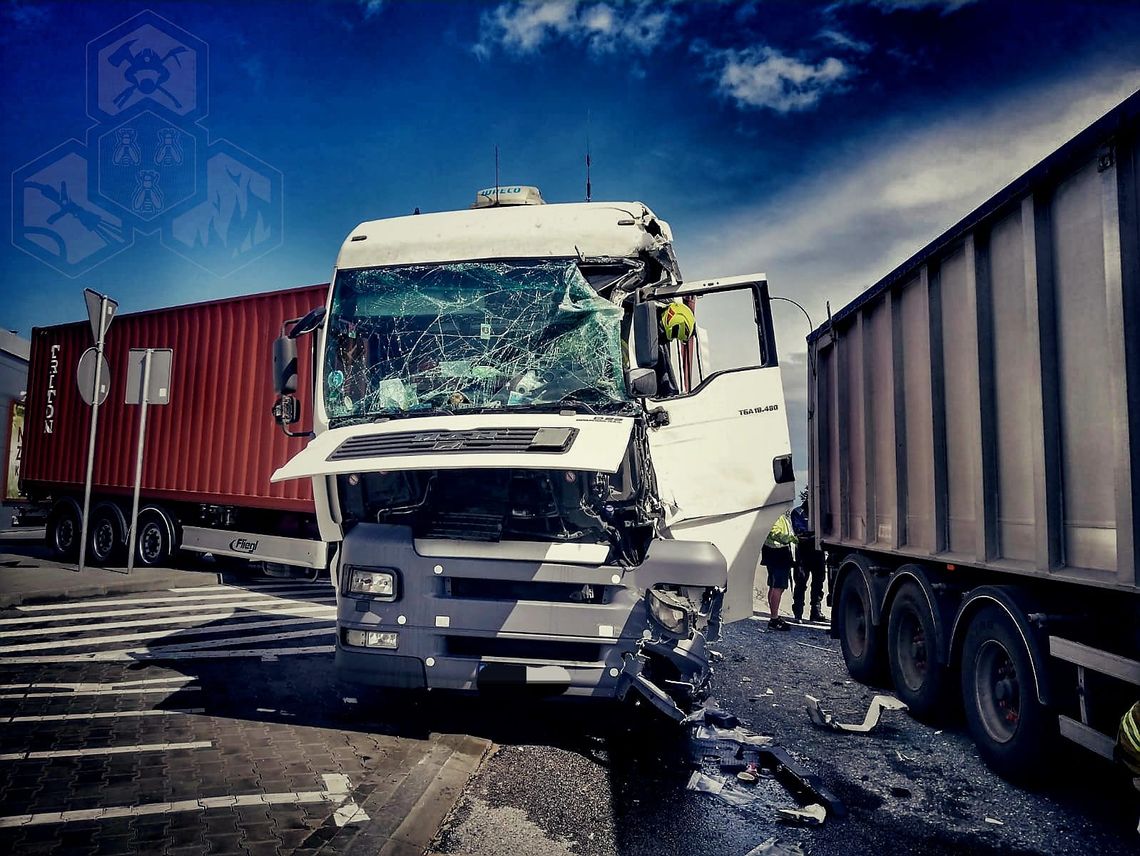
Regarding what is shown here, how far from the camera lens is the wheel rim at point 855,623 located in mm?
6590

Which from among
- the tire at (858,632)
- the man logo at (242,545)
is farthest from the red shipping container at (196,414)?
the tire at (858,632)

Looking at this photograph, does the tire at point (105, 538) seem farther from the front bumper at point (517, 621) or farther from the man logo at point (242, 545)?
the front bumper at point (517, 621)

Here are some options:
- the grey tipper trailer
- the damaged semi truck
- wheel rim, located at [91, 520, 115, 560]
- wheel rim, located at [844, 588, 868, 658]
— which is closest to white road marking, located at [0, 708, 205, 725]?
the damaged semi truck

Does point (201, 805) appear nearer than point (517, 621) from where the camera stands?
Yes

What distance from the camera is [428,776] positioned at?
367cm

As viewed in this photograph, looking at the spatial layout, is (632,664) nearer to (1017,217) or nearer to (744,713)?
(744,713)

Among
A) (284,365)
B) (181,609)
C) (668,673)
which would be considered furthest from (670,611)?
(181,609)

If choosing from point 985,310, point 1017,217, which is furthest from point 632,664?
point 1017,217

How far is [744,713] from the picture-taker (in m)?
5.33

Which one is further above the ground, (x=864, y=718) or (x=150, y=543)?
(x=150, y=543)

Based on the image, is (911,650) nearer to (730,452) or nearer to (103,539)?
(730,452)

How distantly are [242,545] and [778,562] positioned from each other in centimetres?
688

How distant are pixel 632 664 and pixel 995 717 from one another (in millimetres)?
2057

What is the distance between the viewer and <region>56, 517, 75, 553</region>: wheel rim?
12.6 metres
